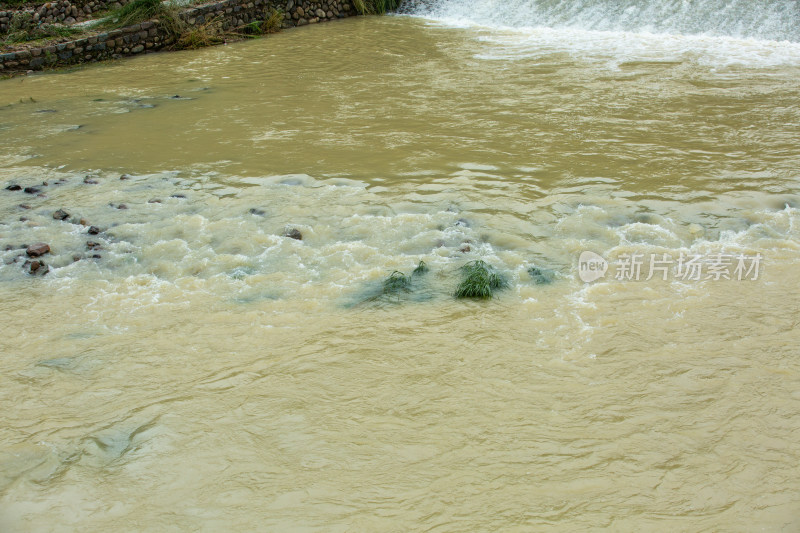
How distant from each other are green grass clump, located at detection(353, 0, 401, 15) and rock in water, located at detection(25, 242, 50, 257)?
11.1m

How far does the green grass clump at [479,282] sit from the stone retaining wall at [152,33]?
978cm

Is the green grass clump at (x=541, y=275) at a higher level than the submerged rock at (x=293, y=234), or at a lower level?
lower

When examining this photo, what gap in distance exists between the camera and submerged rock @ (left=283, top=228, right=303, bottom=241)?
5793 mm

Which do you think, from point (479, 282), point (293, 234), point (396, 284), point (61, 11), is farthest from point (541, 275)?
point (61, 11)

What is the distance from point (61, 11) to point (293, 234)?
1001 centimetres

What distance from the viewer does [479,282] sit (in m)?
4.84

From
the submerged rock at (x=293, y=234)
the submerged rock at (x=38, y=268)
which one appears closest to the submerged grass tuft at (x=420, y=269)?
the submerged rock at (x=293, y=234)

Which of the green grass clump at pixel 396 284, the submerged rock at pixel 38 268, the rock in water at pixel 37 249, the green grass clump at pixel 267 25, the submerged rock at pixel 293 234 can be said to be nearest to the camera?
the green grass clump at pixel 396 284

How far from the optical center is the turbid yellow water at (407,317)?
325 cm

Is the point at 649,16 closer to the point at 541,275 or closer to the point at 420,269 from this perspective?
the point at 541,275

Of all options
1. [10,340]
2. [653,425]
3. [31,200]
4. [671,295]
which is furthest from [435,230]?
[31,200]

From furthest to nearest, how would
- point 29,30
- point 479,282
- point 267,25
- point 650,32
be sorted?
point 267,25 < point 29,30 < point 650,32 < point 479,282

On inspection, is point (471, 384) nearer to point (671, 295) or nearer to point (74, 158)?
point (671, 295)

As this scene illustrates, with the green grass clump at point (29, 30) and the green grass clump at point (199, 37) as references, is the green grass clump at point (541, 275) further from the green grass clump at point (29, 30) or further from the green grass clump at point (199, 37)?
the green grass clump at point (29, 30)
